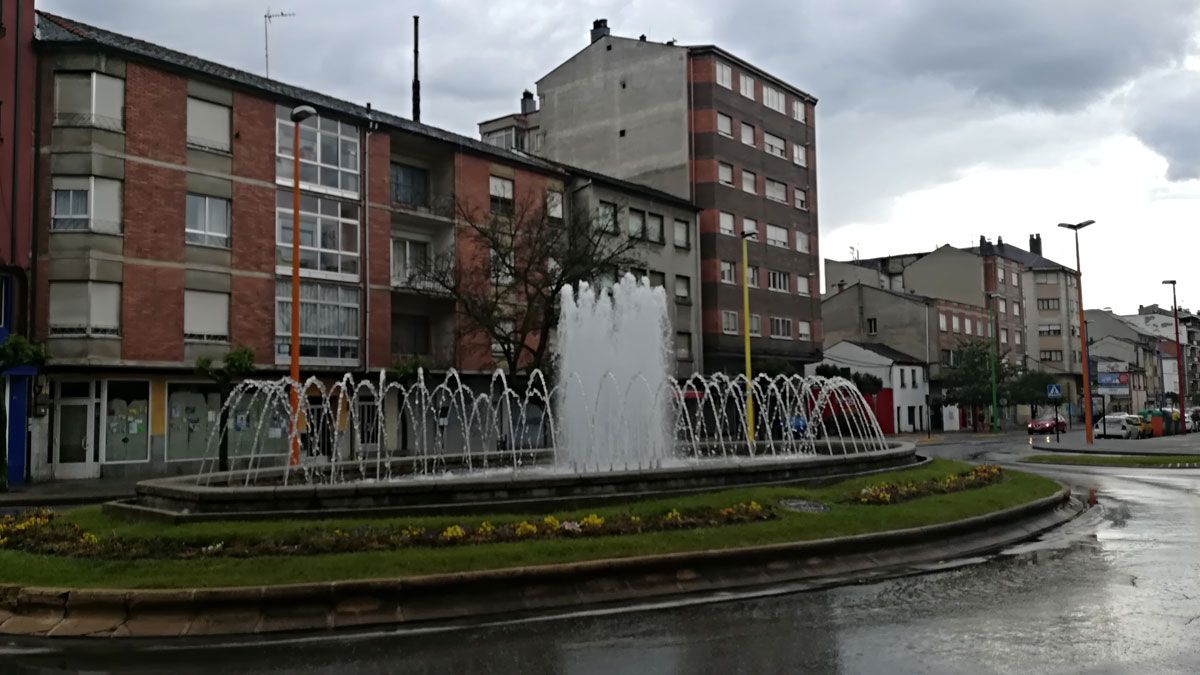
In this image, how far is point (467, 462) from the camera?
2102 cm

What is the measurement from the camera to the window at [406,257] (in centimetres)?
3931

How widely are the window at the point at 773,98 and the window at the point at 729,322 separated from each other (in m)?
13.8

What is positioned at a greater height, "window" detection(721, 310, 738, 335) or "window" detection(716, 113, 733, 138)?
"window" detection(716, 113, 733, 138)

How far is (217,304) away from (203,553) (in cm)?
2435

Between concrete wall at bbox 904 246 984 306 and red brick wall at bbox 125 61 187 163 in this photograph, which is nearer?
red brick wall at bbox 125 61 187 163

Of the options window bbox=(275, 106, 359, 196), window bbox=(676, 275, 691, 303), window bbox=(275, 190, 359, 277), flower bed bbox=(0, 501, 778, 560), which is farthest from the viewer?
window bbox=(676, 275, 691, 303)

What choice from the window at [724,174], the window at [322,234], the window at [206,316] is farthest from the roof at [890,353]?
the window at [206,316]

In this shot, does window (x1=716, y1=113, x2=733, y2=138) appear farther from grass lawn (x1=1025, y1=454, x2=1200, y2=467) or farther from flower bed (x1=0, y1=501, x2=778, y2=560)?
flower bed (x1=0, y1=501, x2=778, y2=560)

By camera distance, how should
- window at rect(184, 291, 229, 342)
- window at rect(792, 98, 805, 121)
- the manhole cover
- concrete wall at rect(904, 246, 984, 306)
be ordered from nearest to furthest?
the manhole cover
window at rect(184, 291, 229, 342)
window at rect(792, 98, 805, 121)
concrete wall at rect(904, 246, 984, 306)

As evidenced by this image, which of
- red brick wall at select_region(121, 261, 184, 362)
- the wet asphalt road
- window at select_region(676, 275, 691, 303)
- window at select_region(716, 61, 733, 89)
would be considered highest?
window at select_region(716, 61, 733, 89)

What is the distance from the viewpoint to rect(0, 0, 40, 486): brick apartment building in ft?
91.2

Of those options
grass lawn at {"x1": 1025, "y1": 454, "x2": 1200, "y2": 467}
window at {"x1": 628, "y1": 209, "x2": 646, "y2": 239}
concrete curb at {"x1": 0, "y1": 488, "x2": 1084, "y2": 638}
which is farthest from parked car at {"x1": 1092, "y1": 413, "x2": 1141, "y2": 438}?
concrete curb at {"x1": 0, "y1": 488, "x2": 1084, "y2": 638}

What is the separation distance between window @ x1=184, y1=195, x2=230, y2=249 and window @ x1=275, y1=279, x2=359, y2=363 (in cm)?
261

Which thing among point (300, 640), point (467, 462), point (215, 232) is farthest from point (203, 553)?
point (215, 232)
